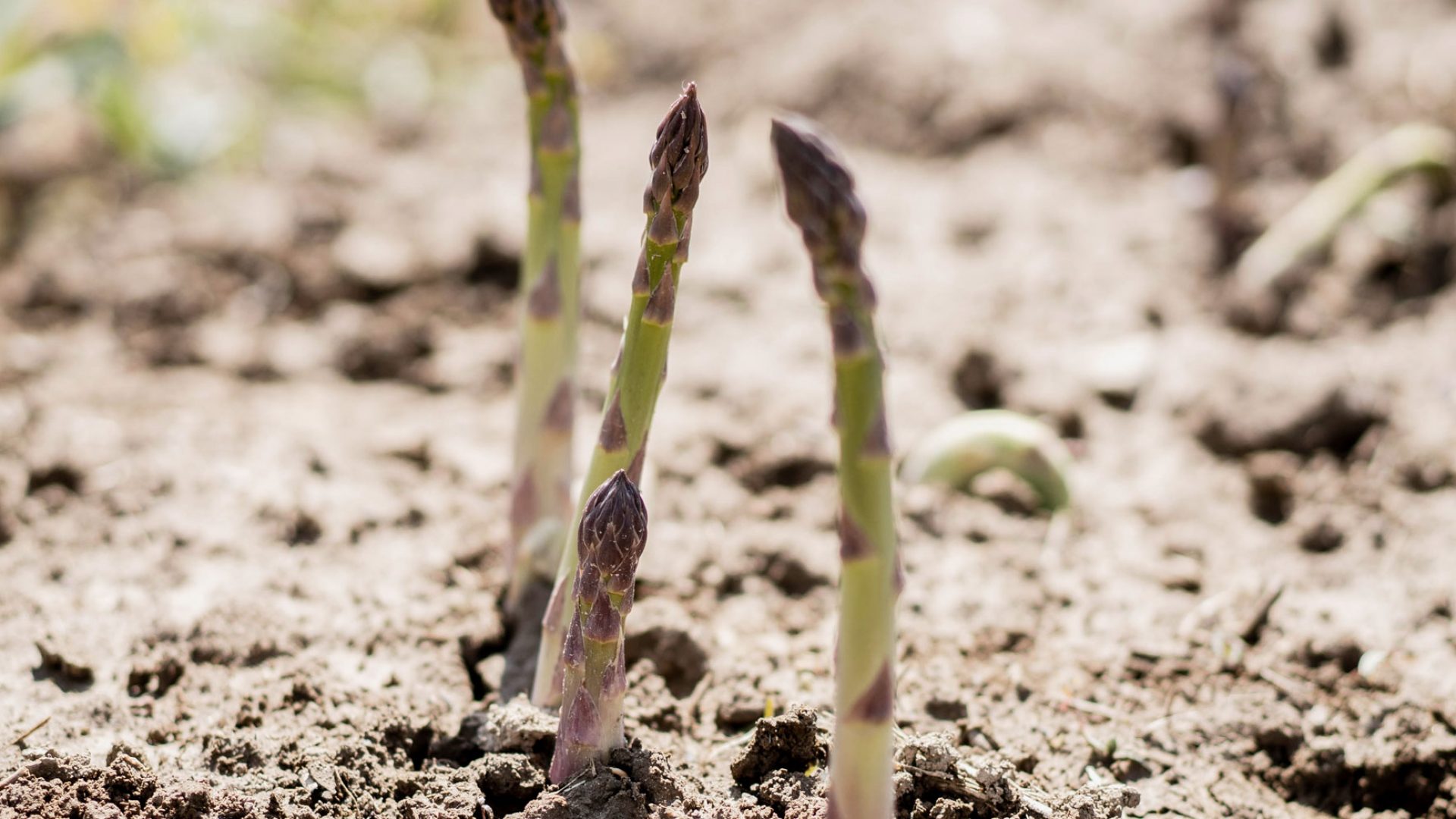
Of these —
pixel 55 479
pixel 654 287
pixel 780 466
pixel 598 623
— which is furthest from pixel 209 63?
pixel 598 623

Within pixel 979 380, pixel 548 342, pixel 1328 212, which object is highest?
pixel 1328 212

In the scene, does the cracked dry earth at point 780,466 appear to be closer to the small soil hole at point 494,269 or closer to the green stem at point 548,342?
the small soil hole at point 494,269

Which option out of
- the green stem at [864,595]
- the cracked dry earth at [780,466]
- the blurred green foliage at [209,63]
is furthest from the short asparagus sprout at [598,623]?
the blurred green foliage at [209,63]

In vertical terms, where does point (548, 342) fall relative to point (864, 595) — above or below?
above

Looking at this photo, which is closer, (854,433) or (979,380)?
(854,433)

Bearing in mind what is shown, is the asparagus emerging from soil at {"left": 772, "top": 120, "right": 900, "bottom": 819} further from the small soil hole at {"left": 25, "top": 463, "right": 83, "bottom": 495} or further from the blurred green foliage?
the blurred green foliage

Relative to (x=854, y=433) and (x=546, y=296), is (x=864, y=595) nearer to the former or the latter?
(x=854, y=433)

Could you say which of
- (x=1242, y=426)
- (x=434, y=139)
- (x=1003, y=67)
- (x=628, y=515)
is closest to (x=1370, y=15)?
(x=1003, y=67)

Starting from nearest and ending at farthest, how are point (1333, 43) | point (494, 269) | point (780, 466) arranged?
point (780, 466) → point (494, 269) → point (1333, 43)
